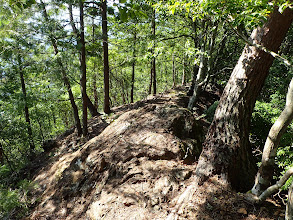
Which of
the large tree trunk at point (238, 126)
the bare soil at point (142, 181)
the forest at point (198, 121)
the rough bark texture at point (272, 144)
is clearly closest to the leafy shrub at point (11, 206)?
the forest at point (198, 121)

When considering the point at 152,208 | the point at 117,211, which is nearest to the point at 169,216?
the point at 152,208

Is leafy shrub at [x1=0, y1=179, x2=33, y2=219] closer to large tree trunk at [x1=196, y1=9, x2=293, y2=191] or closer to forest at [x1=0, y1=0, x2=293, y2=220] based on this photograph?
forest at [x1=0, y1=0, x2=293, y2=220]

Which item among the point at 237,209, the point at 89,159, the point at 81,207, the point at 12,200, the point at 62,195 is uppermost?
the point at 237,209

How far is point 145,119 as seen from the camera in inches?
213

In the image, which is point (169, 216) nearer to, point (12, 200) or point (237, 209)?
point (237, 209)

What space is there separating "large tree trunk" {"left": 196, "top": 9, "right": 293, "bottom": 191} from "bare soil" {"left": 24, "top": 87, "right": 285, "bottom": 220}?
303 millimetres

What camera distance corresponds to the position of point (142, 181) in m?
3.52

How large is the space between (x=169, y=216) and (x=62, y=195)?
128 inches

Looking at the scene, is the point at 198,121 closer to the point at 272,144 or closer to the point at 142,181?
the point at 142,181

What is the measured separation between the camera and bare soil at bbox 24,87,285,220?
2855mm

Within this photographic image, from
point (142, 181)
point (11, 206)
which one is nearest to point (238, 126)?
point (142, 181)

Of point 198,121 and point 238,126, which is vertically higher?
point 238,126

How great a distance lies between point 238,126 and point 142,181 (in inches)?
87.0

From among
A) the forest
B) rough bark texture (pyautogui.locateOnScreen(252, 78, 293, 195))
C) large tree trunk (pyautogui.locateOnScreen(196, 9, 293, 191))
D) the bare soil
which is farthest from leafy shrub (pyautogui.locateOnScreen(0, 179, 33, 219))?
rough bark texture (pyautogui.locateOnScreen(252, 78, 293, 195))
